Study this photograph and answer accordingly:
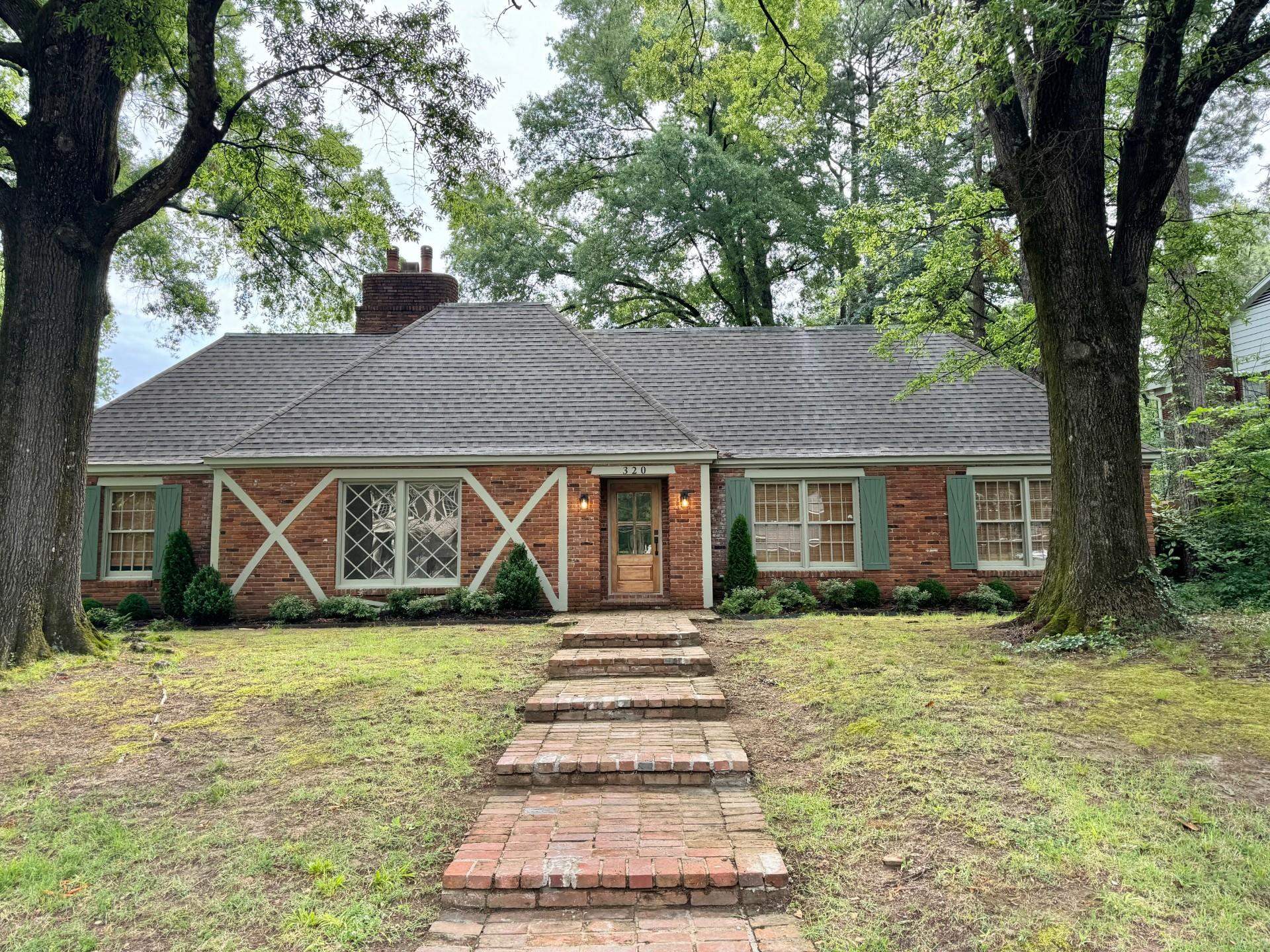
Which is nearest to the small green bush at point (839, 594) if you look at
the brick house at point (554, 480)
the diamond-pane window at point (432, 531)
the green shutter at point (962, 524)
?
the brick house at point (554, 480)

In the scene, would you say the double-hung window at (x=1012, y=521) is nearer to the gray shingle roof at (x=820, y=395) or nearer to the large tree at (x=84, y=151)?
the gray shingle roof at (x=820, y=395)

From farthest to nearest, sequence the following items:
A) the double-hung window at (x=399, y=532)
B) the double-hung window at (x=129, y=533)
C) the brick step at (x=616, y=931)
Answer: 1. the double-hung window at (x=129, y=533)
2. the double-hung window at (x=399, y=532)
3. the brick step at (x=616, y=931)

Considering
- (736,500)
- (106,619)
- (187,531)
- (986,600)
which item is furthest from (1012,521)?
(106,619)

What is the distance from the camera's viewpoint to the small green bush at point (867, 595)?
11.7 metres

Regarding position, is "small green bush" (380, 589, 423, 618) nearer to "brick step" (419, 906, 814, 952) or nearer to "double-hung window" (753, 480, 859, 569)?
"double-hung window" (753, 480, 859, 569)

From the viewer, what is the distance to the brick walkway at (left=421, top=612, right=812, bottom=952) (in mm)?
2893

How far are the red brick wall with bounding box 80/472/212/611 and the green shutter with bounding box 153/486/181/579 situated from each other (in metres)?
0.08

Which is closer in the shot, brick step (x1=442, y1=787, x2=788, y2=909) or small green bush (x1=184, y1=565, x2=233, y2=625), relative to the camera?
brick step (x1=442, y1=787, x2=788, y2=909)

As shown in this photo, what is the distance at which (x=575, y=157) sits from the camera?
78.3 ft

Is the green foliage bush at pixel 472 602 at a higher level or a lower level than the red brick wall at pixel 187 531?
lower

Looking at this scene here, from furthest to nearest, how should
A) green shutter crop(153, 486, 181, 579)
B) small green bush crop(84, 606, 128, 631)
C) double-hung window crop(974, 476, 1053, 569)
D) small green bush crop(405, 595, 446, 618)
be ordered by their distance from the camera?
double-hung window crop(974, 476, 1053, 569), green shutter crop(153, 486, 181, 579), small green bush crop(405, 595, 446, 618), small green bush crop(84, 606, 128, 631)

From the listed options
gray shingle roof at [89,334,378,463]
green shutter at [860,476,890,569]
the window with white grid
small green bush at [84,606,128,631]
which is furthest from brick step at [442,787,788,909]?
the window with white grid

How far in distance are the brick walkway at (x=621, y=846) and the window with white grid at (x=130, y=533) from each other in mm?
10132

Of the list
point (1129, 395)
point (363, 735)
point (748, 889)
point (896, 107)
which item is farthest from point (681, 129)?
point (748, 889)
